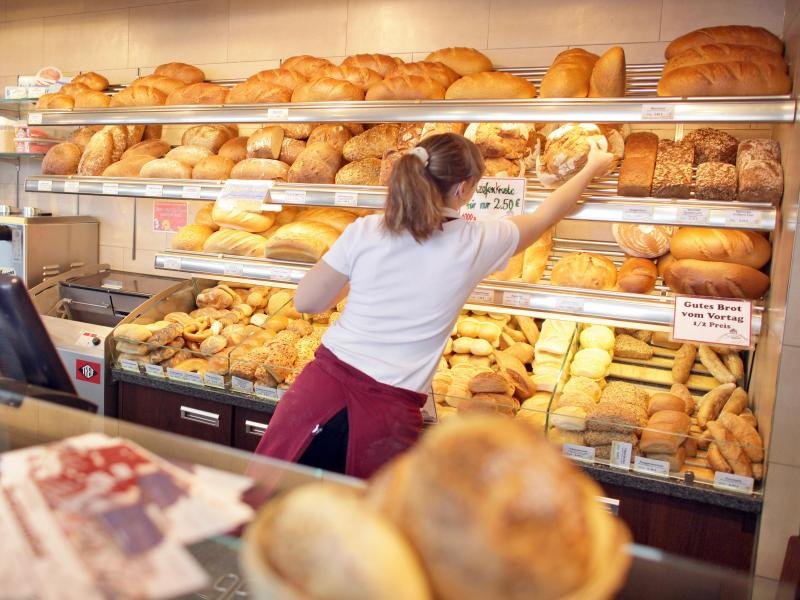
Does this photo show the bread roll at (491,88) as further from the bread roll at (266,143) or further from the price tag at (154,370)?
the price tag at (154,370)

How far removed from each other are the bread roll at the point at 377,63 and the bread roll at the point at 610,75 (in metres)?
0.94

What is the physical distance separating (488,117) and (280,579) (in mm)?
2184

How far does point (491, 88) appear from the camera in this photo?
2598 mm

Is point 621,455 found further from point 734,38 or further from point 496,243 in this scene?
point 734,38

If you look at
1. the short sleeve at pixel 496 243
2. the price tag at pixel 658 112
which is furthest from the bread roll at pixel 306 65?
the short sleeve at pixel 496 243

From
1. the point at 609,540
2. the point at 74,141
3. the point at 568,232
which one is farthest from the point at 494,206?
the point at 74,141

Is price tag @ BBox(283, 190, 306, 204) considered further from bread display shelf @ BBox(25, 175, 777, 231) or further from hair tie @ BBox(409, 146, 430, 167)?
hair tie @ BBox(409, 146, 430, 167)

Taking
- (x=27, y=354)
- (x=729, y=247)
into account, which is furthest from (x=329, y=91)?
(x=27, y=354)

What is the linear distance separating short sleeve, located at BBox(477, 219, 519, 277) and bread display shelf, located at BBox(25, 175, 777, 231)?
1.42ft

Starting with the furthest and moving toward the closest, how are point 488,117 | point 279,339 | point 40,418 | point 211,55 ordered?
point 211,55
point 279,339
point 488,117
point 40,418

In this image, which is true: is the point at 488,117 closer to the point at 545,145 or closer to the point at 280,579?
the point at 545,145

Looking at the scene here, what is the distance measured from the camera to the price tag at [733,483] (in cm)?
208

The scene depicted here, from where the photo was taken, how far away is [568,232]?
3.04 m

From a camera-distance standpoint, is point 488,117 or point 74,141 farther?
point 74,141
